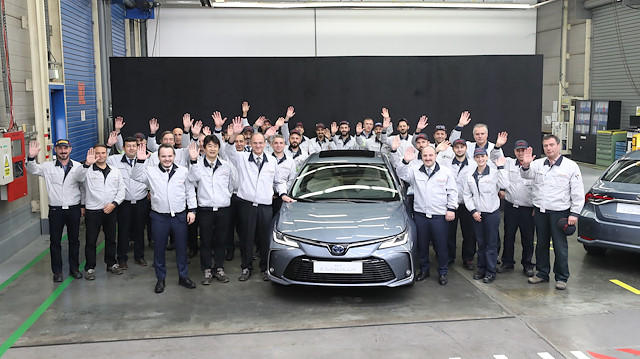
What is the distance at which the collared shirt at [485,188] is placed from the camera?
605cm

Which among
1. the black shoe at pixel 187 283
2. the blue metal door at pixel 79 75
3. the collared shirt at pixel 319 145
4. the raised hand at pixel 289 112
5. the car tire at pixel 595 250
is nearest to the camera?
the black shoe at pixel 187 283

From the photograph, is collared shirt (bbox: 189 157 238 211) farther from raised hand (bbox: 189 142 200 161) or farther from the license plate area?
the license plate area

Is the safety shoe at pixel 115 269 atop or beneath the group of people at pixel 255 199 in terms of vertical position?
beneath

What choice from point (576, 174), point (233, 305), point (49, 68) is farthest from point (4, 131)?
point (576, 174)

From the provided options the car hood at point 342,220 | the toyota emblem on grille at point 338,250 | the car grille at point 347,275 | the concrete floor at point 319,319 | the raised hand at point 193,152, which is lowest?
the concrete floor at point 319,319

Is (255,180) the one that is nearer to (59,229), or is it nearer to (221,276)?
(221,276)

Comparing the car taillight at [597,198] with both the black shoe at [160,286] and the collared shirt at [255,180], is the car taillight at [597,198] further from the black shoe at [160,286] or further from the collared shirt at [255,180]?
the black shoe at [160,286]

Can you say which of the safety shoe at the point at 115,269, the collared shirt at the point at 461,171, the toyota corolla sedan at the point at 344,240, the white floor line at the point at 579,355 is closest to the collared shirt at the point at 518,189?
the collared shirt at the point at 461,171

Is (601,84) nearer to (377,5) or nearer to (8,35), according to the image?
(377,5)

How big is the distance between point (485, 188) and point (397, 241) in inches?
51.0

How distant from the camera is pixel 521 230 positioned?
632cm

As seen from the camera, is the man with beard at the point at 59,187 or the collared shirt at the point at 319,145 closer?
the man with beard at the point at 59,187

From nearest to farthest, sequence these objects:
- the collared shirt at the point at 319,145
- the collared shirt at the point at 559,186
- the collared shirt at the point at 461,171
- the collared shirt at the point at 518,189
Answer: the collared shirt at the point at 559,186 < the collared shirt at the point at 518,189 < the collared shirt at the point at 461,171 < the collared shirt at the point at 319,145

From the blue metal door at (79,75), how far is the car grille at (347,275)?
607 cm
